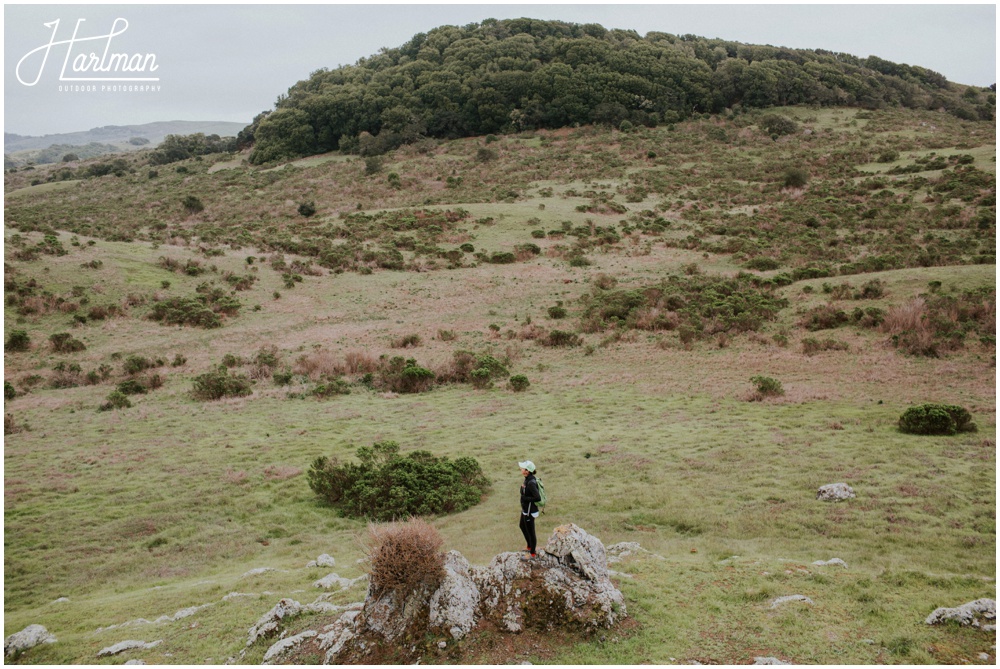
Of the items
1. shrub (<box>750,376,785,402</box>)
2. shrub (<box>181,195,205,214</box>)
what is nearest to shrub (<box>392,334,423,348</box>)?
shrub (<box>750,376,785,402</box>)

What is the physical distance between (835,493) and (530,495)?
7.32 metres

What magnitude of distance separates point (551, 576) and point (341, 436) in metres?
12.0

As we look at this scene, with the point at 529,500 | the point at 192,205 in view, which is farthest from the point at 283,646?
the point at 192,205

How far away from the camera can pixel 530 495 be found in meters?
8.63

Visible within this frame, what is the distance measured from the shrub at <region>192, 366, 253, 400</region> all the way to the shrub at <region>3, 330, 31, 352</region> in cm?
1052

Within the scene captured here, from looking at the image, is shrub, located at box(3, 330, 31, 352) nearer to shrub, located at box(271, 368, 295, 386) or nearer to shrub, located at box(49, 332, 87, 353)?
shrub, located at box(49, 332, 87, 353)

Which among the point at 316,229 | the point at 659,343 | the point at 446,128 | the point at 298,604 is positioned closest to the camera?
the point at 298,604

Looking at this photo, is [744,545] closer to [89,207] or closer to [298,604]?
[298,604]

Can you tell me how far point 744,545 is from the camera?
10.3 meters

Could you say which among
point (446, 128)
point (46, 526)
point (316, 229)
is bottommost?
point (46, 526)

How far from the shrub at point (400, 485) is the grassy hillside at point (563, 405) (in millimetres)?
628

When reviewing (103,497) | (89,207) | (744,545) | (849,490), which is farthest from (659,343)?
(89,207)

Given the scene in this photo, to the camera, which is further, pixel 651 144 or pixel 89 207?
pixel 651 144

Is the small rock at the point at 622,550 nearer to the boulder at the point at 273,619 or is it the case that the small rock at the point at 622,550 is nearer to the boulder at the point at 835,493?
the boulder at the point at 835,493
